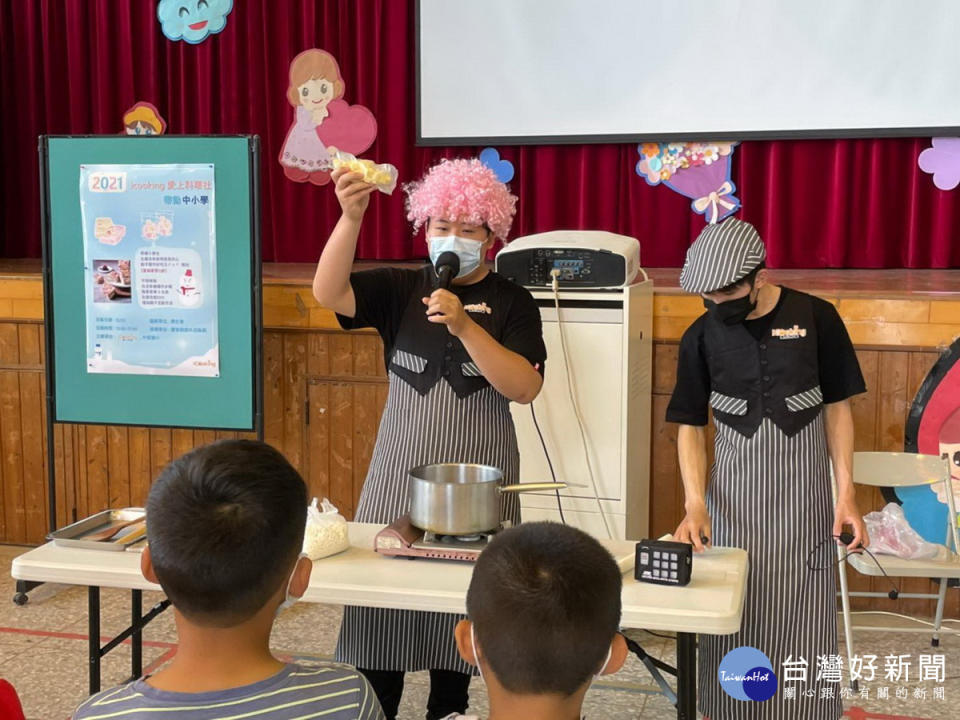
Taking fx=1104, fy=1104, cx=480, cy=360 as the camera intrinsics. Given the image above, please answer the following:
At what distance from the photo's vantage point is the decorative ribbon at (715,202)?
500 centimetres

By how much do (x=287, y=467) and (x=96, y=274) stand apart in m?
2.81

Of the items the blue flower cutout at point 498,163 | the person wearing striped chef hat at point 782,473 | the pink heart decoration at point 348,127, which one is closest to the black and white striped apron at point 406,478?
the person wearing striped chef hat at point 782,473

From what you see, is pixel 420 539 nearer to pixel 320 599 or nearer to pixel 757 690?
pixel 320 599

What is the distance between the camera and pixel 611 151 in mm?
5145

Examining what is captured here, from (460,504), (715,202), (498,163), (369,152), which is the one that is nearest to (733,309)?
(460,504)

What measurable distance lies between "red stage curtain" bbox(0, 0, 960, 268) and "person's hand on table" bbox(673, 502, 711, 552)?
2.78 m

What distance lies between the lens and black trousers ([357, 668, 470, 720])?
2.58m

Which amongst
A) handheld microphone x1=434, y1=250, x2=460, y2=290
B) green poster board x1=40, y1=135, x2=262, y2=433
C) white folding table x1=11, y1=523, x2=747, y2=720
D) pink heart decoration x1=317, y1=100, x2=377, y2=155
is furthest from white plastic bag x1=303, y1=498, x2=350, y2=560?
pink heart decoration x1=317, y1=100, x2=377, y2=155

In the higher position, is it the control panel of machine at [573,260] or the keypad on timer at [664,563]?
the control panel of machine at [573,260]

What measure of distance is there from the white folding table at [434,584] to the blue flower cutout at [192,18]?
12.9 feet

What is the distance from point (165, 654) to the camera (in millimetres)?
3531

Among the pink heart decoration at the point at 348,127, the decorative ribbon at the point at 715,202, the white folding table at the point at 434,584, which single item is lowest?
the white folding table at the point at 434,584

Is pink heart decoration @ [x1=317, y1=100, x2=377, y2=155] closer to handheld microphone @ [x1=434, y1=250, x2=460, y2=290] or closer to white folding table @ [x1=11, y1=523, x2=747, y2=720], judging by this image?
handheld microphone @ [x1=434, y1=250, x2=460, y2=290]

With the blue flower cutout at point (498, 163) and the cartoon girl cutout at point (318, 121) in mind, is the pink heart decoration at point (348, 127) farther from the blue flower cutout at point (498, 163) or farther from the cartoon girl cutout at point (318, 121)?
the blue flower cutout at point (498, 163)
